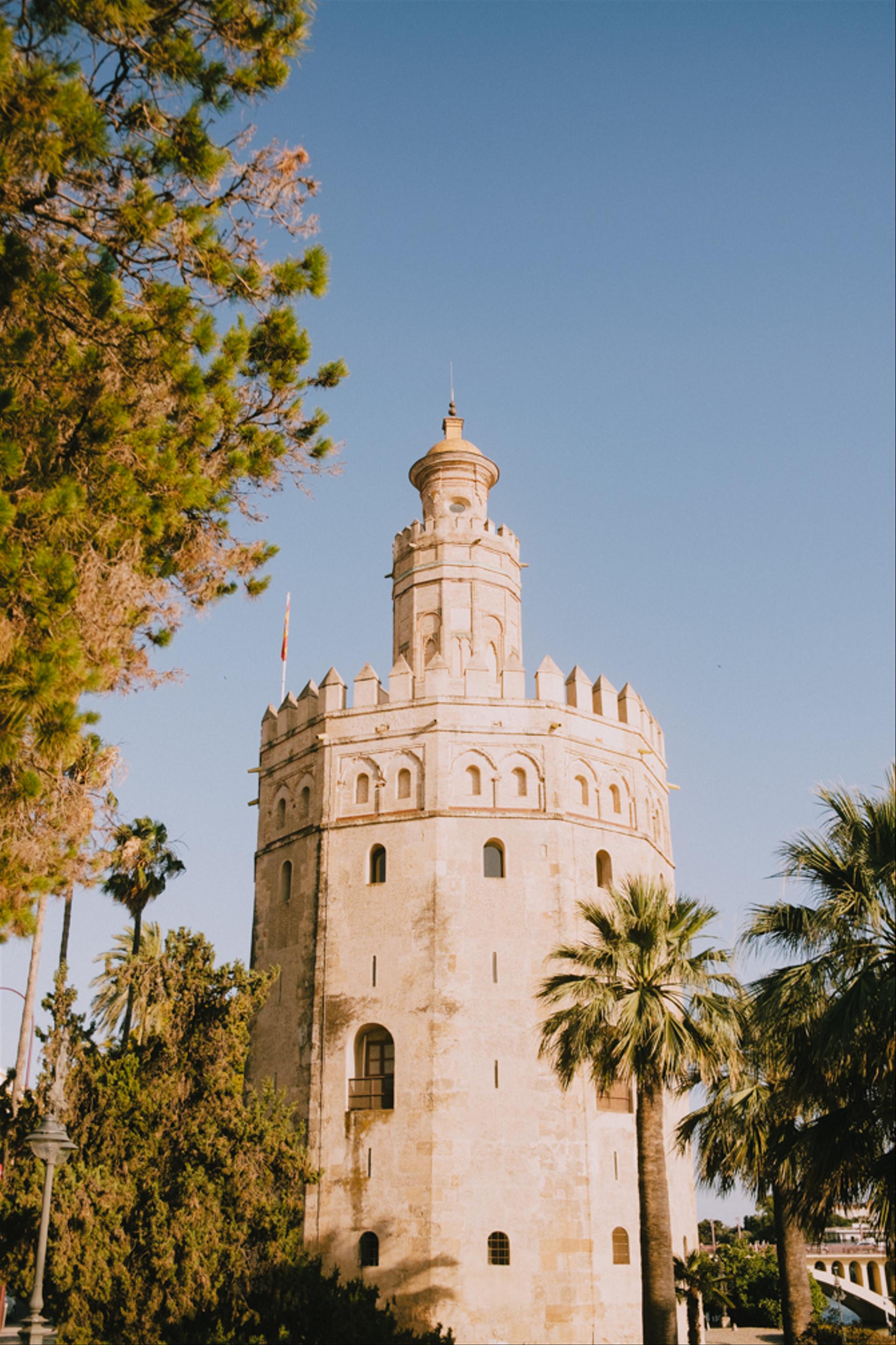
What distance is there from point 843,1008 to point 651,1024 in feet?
20.6

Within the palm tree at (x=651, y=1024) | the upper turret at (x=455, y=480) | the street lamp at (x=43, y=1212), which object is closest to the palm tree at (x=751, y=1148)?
the palm tree at (x=651, y=1024)

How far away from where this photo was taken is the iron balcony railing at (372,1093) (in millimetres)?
23891

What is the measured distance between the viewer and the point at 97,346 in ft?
40.5

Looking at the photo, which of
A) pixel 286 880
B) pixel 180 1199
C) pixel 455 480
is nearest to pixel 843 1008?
pixel 180 1199

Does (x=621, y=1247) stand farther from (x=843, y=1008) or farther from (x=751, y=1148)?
(x=843, y=1008)

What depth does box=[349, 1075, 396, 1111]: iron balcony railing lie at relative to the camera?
23.9 meters

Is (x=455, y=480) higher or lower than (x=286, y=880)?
higher

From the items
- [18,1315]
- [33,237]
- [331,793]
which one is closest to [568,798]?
[331,793]

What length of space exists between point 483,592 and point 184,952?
13.6 metres

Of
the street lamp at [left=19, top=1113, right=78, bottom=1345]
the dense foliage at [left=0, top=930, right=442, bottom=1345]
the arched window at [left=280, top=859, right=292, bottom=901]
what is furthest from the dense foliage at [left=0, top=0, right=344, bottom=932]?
the arched window at [left=280, top=859, right=292, bottom=901]

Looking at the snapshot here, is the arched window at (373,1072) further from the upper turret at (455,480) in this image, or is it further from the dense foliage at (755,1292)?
the dense foliage at (755,1292)

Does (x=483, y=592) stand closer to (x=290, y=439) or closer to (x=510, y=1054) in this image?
(x=510, y=1054)

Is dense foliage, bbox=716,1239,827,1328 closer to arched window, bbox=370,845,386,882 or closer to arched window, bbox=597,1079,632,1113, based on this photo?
arched window, bbox=597,1079,632,1113

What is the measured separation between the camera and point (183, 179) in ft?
41.4
